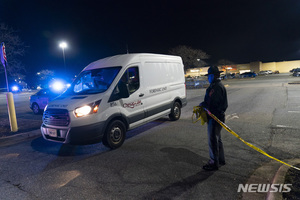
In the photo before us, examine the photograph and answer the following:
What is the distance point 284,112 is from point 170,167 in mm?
7147

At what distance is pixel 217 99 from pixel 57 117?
12.5 ft

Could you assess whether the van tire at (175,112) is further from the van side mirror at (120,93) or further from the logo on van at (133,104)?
the van side mirror at (120,93)

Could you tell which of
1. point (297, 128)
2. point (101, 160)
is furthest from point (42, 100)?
point (297, 128)

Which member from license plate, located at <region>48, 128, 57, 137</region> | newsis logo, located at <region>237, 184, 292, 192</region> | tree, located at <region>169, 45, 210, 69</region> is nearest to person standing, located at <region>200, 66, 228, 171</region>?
newsis logo, located at <region>237, 184, 292, 192</region>

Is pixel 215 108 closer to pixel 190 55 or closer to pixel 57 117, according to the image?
pixel 57 117

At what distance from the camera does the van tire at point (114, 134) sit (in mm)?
5281

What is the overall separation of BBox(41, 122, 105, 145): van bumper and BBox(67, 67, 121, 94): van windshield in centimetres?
99

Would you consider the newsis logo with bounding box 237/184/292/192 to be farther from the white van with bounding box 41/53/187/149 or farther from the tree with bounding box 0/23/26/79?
the tree with bounding box 0/23/26/79

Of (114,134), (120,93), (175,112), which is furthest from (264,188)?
(175,112)

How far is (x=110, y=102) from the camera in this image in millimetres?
5250

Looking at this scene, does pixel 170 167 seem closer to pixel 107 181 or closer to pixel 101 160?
pixel 107 181

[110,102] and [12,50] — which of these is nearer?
[110,102]

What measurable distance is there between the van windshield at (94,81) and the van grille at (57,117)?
2.86ft

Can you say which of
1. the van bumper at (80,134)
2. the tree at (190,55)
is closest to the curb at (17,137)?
the van bumper at (80,134)
